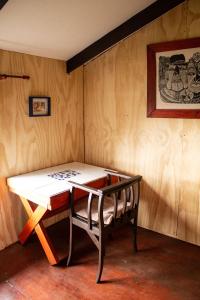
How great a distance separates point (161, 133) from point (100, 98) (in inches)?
32.2

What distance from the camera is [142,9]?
7.55ft

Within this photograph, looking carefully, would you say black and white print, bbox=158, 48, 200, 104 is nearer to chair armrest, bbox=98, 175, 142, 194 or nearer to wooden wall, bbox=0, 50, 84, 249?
chair armrest, bbox=98, 175, 142, 194

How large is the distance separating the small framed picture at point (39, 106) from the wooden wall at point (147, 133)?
21.7 inches

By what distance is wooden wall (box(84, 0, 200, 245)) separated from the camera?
7.70ft

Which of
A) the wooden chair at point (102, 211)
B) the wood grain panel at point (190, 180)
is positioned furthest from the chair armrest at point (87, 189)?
the wood grain panel at point (190, 180)

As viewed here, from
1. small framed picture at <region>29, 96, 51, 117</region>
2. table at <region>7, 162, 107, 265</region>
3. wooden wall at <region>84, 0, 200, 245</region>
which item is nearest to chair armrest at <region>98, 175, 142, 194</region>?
table at <region>7, 162, 107, 265</region>

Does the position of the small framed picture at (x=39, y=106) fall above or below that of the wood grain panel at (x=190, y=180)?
above

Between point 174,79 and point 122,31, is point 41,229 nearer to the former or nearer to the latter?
point 174,79

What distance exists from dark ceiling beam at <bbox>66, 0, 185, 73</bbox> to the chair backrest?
1309mm

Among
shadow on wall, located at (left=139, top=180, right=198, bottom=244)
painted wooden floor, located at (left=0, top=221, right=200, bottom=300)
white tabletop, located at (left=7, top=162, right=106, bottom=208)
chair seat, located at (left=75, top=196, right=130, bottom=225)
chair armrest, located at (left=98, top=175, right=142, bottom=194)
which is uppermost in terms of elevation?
chair armrest, located at (left=98, top=175, right=142, bottom=194)

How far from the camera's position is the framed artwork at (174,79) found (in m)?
2.23

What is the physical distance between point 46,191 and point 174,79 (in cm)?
148

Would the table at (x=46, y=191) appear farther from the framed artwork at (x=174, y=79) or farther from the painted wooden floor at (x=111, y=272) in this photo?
the framed artwork at (x=174, y=79)

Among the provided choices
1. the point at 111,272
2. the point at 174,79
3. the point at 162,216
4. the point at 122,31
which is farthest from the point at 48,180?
the point at 122,31
